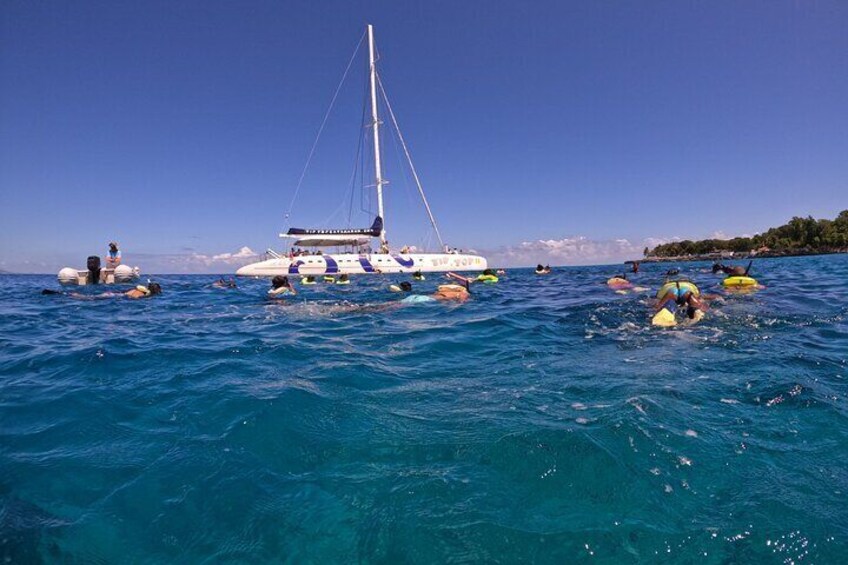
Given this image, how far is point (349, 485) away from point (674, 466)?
2703 mm

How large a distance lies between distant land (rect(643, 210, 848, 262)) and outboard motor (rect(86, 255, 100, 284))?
136 meters

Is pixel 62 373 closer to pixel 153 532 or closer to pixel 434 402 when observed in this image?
pixel 153 532

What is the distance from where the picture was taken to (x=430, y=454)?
355cm

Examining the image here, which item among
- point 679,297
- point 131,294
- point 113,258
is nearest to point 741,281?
point 679,297

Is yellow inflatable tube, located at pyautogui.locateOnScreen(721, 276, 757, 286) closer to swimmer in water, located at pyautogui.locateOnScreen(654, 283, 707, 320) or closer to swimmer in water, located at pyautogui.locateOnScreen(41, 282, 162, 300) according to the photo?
swimmer in water, located at pyautogui.locateOnScreen(654, 283, 707, 320)

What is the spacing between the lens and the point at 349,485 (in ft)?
10.4

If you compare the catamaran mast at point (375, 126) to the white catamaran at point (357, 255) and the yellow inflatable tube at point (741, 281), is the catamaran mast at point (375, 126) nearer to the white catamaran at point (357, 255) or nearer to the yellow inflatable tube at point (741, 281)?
the white catamaran at point (357, 255)

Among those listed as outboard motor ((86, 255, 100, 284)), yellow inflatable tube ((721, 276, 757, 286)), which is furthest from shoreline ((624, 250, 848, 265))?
outboard motor ((86, 255, 100, 284))

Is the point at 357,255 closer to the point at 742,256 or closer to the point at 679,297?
the point at 679,297

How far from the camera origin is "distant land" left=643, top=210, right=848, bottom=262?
99.8 meters

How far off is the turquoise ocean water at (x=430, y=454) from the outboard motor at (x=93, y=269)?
774 inches

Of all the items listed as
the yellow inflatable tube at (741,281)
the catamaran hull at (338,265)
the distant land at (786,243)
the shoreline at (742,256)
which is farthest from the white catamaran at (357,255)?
the distant land at (786,243)

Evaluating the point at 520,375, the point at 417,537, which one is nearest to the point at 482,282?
the point at 520,375

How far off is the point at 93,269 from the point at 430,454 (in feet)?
92.7
